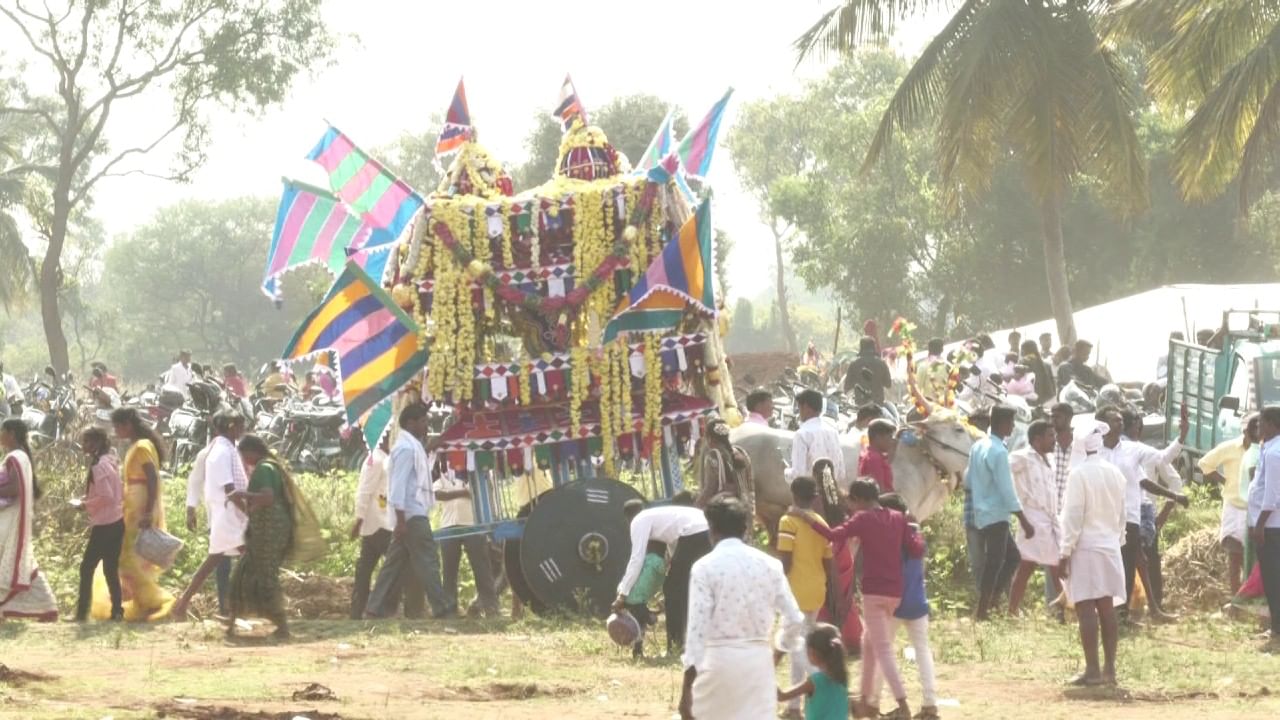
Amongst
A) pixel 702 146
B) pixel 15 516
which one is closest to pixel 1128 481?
pixel 702 146

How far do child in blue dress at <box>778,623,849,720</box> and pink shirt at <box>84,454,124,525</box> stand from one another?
767 centimetres

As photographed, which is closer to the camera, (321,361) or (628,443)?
(628,443)

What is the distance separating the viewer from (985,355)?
25.0 m

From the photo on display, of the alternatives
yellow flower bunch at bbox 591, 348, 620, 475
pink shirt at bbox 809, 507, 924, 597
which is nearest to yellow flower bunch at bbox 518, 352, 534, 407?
yellow flower bunch at bbox 591, 348, 620, 475

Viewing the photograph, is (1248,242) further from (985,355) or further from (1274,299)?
(985,355)

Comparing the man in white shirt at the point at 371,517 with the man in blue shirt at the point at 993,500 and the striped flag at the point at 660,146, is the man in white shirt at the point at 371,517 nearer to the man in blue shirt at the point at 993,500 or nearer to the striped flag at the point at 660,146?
the striped flag at the point at 660,146

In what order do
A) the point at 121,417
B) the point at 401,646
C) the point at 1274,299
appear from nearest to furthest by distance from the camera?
the point at 401,646, the point at 121,417, the point at 1274,299

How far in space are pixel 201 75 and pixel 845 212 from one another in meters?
24.7

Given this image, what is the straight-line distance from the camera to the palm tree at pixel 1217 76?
21844 mm

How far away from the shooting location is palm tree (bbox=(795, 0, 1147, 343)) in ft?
91.1

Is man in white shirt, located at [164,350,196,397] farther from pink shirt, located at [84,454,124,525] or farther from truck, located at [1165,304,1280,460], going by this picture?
pink shirt, located at [84,454,124,525]

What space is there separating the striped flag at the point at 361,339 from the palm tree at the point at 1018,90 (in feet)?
42.2

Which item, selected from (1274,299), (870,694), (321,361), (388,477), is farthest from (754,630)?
(1274,299)

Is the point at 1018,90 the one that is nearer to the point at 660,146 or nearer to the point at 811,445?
the point at 660,146
